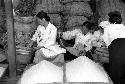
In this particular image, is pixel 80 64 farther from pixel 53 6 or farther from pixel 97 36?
pixel 53 6

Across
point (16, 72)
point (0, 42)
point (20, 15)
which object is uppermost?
point (20, 15)

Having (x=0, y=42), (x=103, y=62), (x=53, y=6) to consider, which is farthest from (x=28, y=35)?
(x=103, y=62)

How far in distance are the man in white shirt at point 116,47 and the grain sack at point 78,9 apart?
1401 mm

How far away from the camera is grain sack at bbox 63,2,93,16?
646 cm

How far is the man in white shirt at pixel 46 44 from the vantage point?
5480mm

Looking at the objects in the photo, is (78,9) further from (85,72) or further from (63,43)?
(85,72)

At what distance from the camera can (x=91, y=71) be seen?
495 cm

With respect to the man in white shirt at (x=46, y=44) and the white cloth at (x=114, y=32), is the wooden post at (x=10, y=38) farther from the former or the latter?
the white cloth at (x=114, y=32)

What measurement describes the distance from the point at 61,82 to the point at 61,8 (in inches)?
83.2

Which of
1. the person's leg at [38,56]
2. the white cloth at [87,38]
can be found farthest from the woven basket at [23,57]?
the white cloth at [87,38]

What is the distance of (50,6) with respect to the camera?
6.47 metres

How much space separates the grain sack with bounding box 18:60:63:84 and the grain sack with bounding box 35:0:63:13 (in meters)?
1.53

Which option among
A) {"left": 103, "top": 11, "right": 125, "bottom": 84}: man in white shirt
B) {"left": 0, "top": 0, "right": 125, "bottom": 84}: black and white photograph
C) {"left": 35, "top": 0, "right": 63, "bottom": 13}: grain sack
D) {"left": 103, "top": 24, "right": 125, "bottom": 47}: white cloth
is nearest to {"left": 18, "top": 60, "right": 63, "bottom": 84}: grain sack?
{"left": 0, "top": 0, "right": 125, "bottom": 84}: black and white photograph

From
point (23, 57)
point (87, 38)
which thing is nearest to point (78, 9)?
point (87, 38)
